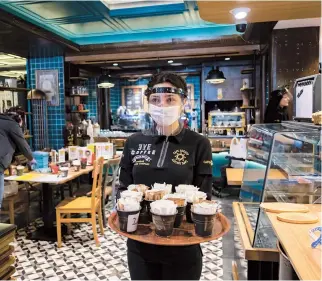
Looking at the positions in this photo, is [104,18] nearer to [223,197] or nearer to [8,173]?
[8,173]

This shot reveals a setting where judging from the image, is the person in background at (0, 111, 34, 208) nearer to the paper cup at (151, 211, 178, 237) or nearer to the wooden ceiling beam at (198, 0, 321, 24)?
the wooden ceiling beam at (198, 0, 321, 24)

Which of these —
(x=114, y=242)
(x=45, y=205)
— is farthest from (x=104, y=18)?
(x=114, y=242)

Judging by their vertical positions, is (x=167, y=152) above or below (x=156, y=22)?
below

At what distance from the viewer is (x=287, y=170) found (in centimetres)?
228

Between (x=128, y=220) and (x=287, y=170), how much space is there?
1405 millimetres

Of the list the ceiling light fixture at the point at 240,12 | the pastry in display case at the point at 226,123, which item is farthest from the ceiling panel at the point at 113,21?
the pastry in display case at the point at 226,123

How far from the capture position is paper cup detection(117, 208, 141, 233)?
1.38m

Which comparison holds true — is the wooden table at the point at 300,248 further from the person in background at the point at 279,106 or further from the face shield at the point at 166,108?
the person in background at the point at 279,106

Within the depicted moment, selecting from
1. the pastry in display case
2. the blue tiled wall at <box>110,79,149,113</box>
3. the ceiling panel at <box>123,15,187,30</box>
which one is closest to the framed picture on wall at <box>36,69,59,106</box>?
the ceiling panel at <box>123,15,187,30</box>

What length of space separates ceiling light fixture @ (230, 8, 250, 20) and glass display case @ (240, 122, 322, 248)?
1.39 meters

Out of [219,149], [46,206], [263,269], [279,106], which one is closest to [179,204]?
[263,269]

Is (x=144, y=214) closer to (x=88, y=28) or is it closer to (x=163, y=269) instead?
(x=163, y=269)

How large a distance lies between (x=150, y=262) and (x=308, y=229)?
85 centimetres

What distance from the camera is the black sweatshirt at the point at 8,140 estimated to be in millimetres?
3693
